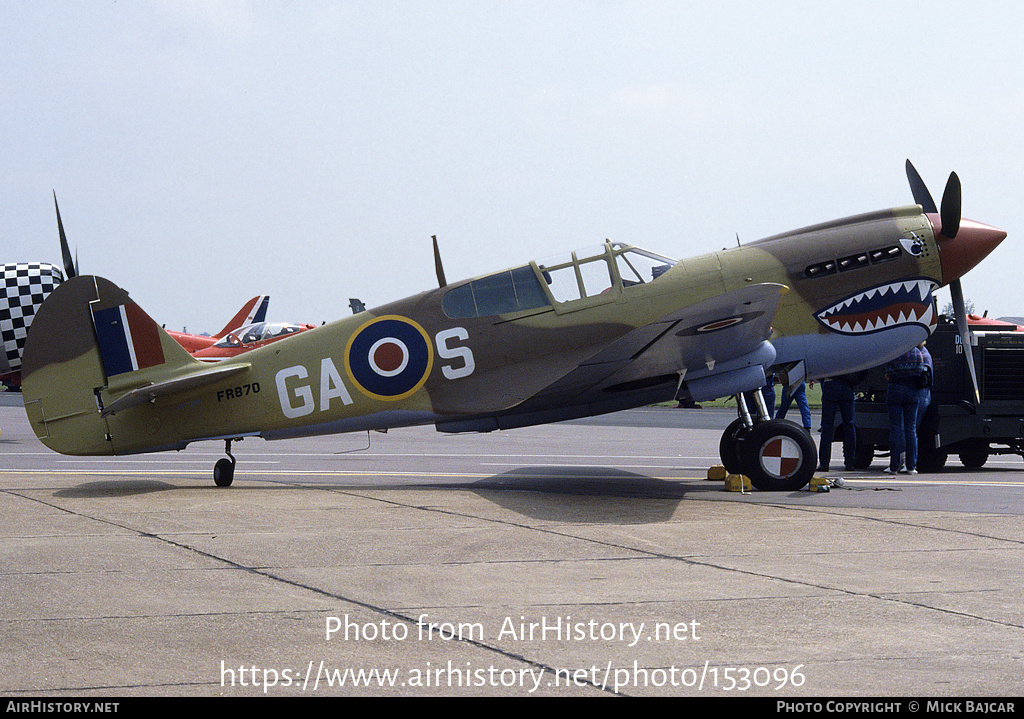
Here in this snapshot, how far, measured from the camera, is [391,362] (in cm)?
1027

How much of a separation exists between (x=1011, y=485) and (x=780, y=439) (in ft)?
10.6

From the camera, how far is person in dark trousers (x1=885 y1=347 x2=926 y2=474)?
1198cm

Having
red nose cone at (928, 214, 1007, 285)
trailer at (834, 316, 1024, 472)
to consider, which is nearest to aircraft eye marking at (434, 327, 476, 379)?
red nose cone at (928, 214, 1007, 285)

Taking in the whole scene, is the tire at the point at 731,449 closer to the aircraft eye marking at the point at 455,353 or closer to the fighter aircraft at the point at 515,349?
the fighter aircraft at the point at 515,349

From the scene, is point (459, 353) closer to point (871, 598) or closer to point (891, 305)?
point (891, 305)

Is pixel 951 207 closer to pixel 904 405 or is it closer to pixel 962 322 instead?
pixel 962 322

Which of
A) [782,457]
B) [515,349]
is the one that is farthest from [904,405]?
[515,349]

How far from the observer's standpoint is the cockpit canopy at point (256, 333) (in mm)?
27309

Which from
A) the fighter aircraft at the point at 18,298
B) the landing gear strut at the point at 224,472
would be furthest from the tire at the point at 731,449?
the fighter aircraft at the point at 18,298

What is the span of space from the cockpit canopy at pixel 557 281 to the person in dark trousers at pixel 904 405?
3801 mm

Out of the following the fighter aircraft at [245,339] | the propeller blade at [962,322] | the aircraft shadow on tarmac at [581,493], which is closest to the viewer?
the aircraft shadow on tarmac at [581,493]

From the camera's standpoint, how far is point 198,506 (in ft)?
29.2

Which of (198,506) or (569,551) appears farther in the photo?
(198,506)

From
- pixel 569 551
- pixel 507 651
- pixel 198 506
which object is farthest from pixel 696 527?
pixel 198 506
